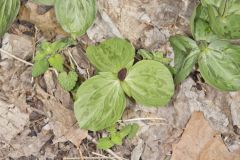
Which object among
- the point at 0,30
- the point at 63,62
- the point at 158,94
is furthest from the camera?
the point at 63,62

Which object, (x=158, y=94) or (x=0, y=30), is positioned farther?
(x=158, y=94)

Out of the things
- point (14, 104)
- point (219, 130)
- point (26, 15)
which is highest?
point (26, 15)

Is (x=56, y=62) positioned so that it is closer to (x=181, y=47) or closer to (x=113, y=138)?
(x=113, y=138)

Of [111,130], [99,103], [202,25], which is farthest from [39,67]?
[202,25]

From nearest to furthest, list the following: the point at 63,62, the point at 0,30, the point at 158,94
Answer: the point at 0,30
the point at 158,94
the point at 63,62

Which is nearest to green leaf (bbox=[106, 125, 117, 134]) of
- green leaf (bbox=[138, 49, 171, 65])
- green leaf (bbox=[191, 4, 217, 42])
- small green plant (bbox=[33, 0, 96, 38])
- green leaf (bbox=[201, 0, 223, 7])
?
green leaf (bbox=[138, 49, 171, 65])

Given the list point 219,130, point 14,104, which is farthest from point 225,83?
point 14,104

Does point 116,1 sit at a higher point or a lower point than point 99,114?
higher

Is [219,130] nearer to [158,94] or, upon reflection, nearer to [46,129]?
[158,94]
